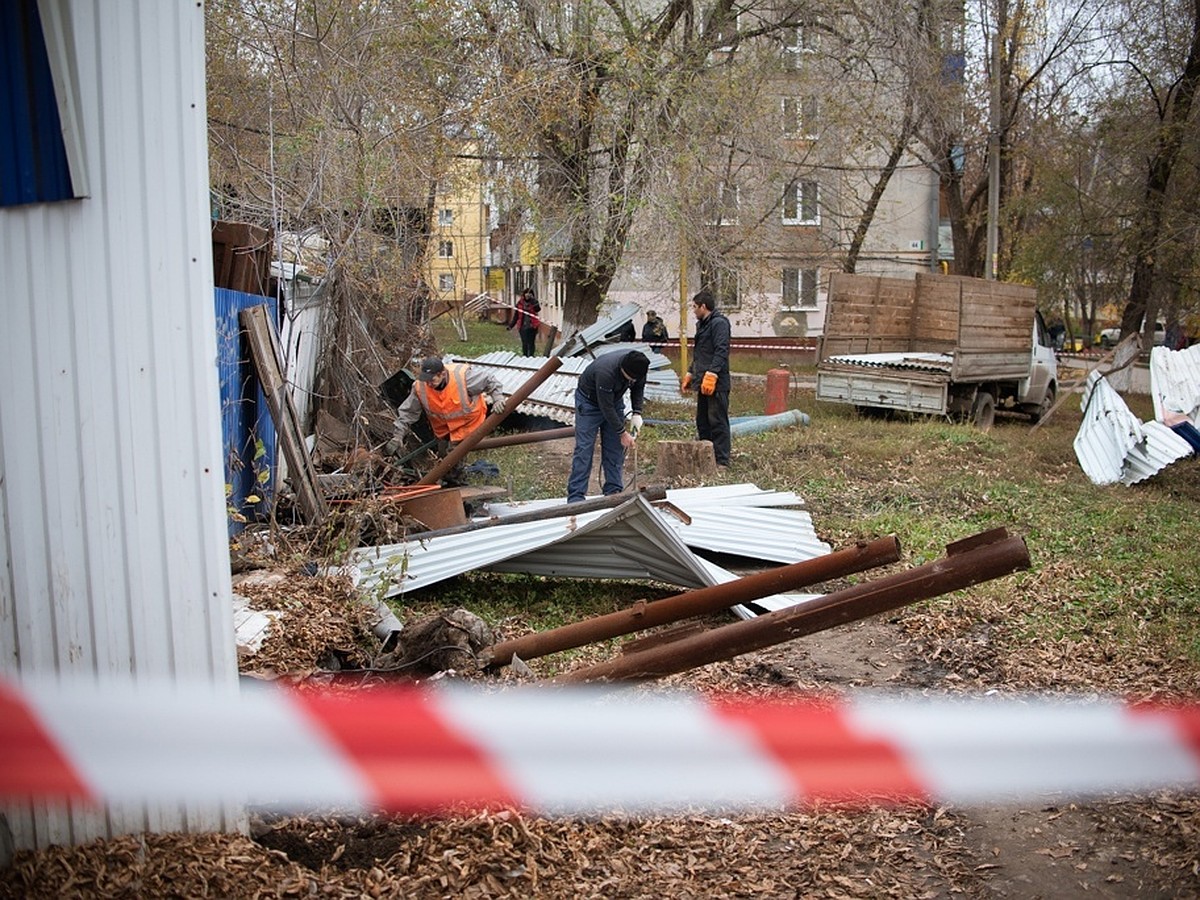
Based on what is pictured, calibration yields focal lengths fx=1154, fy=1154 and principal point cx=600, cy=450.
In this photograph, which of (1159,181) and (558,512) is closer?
(558,512)

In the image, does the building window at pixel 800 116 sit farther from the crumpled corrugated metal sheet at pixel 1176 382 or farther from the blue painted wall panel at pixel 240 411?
the blue painted wall panel at pixel 240 411

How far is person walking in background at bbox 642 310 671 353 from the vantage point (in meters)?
24.2

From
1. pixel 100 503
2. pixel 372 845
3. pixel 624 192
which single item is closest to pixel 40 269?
pixel 100 503

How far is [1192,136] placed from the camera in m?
19.8

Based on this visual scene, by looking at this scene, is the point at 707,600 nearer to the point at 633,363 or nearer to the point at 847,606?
the point at 847,606

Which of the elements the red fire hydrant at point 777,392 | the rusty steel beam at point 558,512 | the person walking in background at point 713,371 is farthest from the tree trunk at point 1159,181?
the rusty steel beam at point 558,512

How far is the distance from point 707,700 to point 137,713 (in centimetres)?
303

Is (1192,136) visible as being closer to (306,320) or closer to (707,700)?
(306,320)

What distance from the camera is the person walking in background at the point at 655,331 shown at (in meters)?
24.2

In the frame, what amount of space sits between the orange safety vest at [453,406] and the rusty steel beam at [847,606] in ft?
21.3

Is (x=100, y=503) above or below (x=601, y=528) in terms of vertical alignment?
above

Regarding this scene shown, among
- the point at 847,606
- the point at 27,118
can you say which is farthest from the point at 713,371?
the point at 27,118

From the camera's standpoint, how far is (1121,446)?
12.1m

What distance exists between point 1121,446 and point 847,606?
9632 mm
